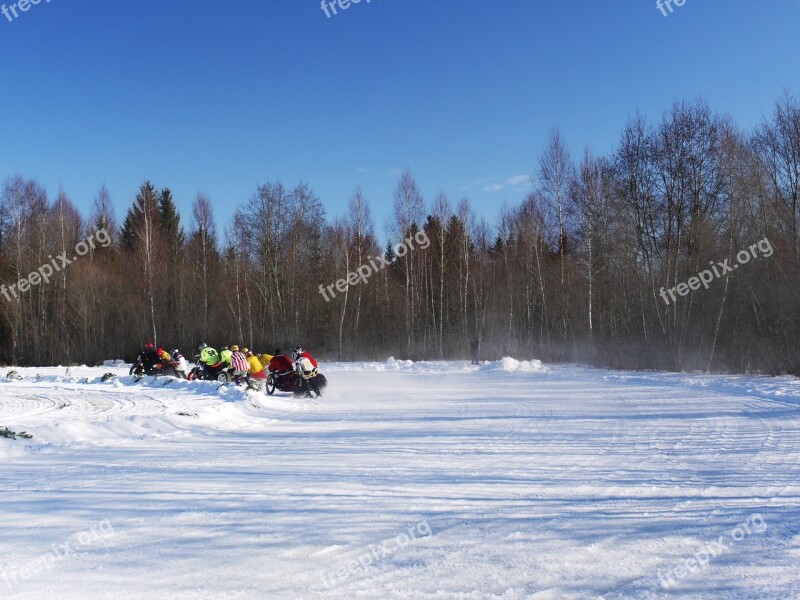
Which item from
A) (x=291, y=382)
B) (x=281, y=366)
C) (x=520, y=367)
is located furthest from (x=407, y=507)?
(x=520, y=367)

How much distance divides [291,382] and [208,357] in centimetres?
558

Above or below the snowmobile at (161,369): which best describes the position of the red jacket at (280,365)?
above

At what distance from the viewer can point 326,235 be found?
51188 mm

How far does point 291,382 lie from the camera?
17.7 meters

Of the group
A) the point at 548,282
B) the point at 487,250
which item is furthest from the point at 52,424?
the point at 487,250

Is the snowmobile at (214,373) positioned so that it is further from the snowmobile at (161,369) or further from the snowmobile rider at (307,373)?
the snowmobile rider at (307,373)

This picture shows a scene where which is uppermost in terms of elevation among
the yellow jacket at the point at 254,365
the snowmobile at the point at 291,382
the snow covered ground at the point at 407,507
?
the yellow jacket at the point at 254,365

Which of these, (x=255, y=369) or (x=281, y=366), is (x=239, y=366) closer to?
(x=255, y=369)

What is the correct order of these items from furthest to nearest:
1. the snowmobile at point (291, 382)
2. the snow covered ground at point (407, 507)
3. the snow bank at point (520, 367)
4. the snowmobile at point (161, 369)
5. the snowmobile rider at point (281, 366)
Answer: the snow bank at point (520, 367) → the snowmobile at point (161, 369) → the snowmobile rider at point (281, 366) → the snowmobile at point (291, 382) → the snow covered ground at point (407, 507)

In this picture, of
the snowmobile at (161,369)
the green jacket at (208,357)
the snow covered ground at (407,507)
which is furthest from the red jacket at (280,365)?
the snowmobile at (161,369)

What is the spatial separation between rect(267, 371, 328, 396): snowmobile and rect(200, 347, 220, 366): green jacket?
4768 mm

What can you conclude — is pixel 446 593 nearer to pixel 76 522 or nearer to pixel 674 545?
pixel 674 545

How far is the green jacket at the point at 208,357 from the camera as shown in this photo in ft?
71.1

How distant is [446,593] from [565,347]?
32.8 metres
